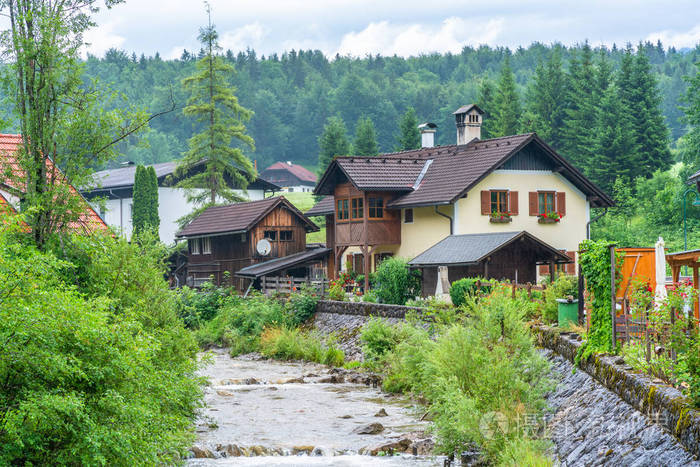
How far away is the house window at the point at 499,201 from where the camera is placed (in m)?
43.3

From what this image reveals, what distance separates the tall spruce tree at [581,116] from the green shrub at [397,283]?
3744 centimetres

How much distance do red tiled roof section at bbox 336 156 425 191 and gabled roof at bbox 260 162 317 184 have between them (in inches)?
3140

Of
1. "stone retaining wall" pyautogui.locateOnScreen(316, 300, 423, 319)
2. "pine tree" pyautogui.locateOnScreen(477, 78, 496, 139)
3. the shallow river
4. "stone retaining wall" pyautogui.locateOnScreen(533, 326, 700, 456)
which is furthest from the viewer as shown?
"pine tree" pyautogui.locateOnScreen(477, 78, 496, 139)

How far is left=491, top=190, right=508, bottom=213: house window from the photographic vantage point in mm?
43344

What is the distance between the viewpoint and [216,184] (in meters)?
59.5

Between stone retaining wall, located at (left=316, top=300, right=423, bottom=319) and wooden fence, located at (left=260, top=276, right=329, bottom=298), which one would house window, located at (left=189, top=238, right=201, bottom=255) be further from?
stone retaining wall, located at (left=316, top=300, right=423, bottom=319)

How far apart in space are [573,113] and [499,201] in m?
37.2

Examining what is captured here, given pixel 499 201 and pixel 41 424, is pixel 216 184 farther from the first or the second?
pixel 41 424

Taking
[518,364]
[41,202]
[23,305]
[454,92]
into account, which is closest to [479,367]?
[518,364]

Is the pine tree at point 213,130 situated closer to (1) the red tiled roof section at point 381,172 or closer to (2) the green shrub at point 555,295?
(1) the red tiled roof section at point 381,172

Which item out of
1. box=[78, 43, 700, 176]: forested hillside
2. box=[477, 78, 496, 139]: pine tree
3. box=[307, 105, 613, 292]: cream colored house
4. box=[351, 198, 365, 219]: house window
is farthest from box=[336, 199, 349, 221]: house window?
box=[78, 43, 700, 176]: forested hillside

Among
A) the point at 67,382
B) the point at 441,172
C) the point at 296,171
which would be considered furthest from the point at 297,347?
the point at 296,171

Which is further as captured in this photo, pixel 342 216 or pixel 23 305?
pixel 342 216

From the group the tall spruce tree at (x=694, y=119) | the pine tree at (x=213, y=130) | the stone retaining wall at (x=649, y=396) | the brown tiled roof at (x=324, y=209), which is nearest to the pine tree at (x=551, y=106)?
the tall spruce tree at (x=694, y=119)
